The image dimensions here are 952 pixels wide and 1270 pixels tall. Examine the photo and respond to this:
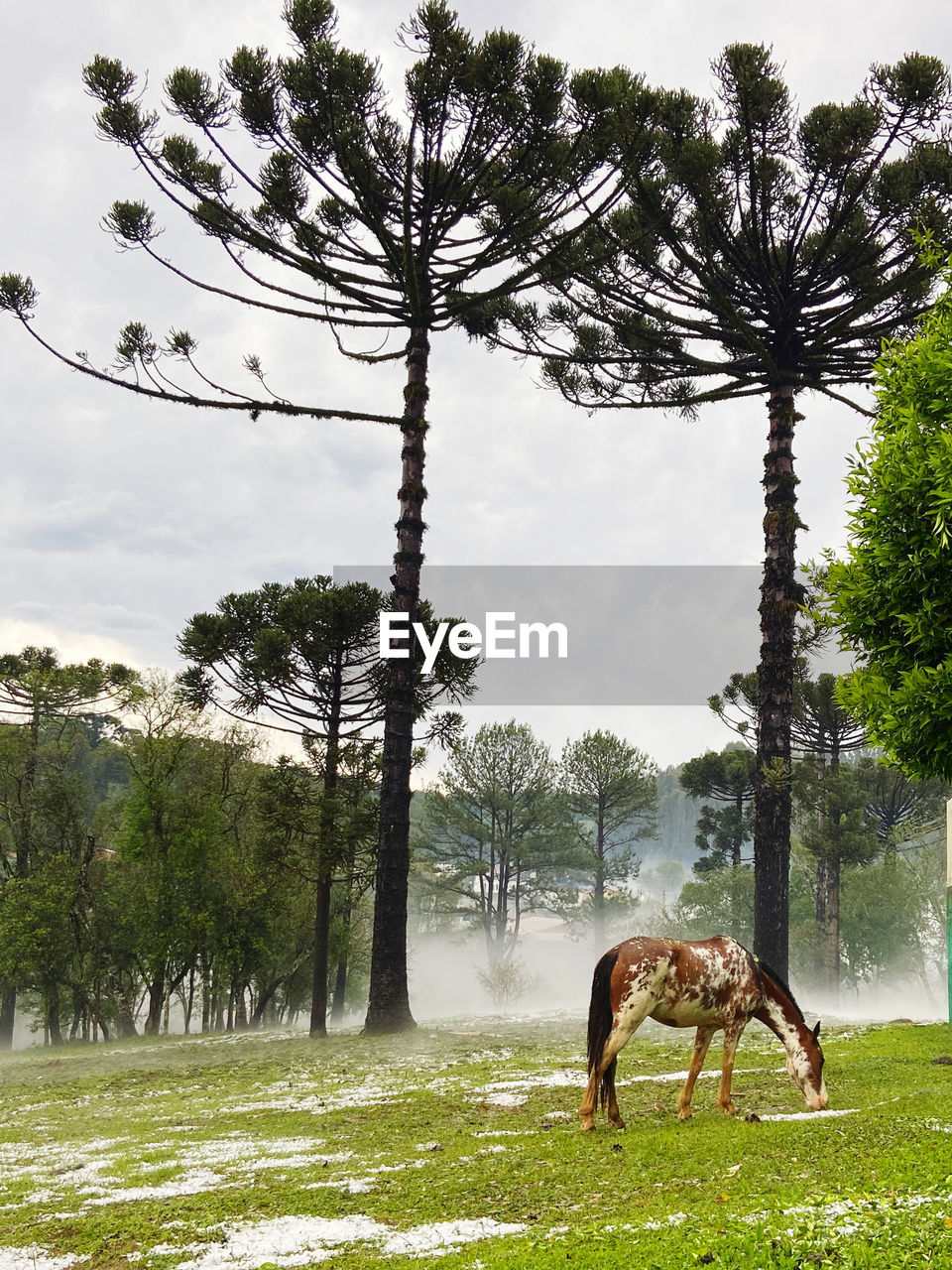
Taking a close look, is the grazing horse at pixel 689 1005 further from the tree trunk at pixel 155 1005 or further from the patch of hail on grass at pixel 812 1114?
the tree trunk at pixel 155 1005

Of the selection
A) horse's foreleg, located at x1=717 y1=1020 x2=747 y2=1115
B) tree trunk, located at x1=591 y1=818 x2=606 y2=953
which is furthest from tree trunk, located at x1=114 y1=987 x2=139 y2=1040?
horse's foreleg, located at x1=717 y1=1020 x2=747 y2=1115

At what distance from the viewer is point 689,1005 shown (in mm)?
9062

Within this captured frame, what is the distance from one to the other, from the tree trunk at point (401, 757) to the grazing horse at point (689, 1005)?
10775mm

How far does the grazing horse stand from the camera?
8820 millimetres

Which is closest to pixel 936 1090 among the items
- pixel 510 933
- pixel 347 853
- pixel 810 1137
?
pixel 810 1137

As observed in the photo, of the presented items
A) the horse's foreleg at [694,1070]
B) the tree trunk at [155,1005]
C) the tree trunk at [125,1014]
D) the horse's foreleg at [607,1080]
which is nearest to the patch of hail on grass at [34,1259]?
the horse's foreleg at [607,1080]

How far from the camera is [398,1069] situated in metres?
14.6

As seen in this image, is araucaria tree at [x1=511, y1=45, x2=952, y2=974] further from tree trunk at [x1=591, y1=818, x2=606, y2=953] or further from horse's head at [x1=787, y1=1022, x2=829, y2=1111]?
tree trunk at [x1=591, y1=818, x2=606, y2=953]

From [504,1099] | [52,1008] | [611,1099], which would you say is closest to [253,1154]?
[504,1099]

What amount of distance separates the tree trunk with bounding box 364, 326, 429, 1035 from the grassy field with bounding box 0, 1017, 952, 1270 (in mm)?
5860

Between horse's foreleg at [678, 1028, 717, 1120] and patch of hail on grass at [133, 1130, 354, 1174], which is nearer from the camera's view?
patch of hail on grass at [133, 1130, 354, 1174]

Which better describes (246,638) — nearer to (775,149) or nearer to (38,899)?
(775,149)

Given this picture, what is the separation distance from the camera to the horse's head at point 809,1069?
927 cm

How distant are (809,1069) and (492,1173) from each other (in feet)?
12.4
